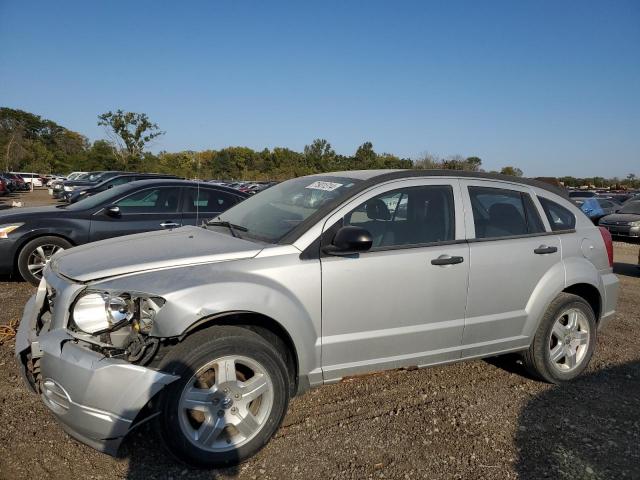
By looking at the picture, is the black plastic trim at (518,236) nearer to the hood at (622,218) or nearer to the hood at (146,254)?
the hood at (146,254)

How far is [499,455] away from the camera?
3.06m

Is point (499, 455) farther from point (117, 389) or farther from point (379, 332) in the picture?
point (117, 389)

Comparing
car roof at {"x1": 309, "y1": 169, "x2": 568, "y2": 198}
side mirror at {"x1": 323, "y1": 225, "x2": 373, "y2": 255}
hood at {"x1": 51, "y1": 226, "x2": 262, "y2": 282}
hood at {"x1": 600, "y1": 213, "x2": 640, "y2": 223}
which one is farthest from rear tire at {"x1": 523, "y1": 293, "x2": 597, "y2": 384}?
hood at {"x1": 600, "y1": 213, "x2": 640, "y2": 223}

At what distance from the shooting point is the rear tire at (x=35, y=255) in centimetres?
648

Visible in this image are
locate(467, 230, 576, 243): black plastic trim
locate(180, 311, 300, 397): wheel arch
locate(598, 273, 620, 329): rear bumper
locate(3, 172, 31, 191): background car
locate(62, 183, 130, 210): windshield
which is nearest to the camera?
locate(180, 311, 300, 397): wheel arch

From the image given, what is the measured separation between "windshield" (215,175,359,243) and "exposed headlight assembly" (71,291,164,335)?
0.90m

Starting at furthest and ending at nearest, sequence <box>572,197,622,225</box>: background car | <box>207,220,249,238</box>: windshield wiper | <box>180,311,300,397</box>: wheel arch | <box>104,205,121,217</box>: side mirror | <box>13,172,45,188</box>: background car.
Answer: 1. <box>13,172,45,188</box>: background car
2. <box>572,197,622,225</box>: background car
3. <box>104,205,121,217</box>: side mirror
4. <box>207,220,249,238</box>: windshield wiper
5. <box>180,311,300,397</box>: wheel arch

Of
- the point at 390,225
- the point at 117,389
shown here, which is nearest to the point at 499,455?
the point at 390,225

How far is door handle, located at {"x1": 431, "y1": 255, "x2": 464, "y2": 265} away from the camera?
3441mm

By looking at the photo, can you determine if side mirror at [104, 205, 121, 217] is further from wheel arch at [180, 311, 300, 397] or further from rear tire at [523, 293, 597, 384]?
rear tire at [523, 293, 597, 384]

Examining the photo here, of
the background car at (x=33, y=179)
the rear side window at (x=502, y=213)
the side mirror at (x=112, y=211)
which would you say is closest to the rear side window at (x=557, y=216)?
the rear side window at (x=502, y=213)

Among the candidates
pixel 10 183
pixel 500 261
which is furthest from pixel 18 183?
pixel 500 261

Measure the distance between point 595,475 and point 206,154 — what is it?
80503mm

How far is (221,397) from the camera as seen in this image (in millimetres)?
2781
